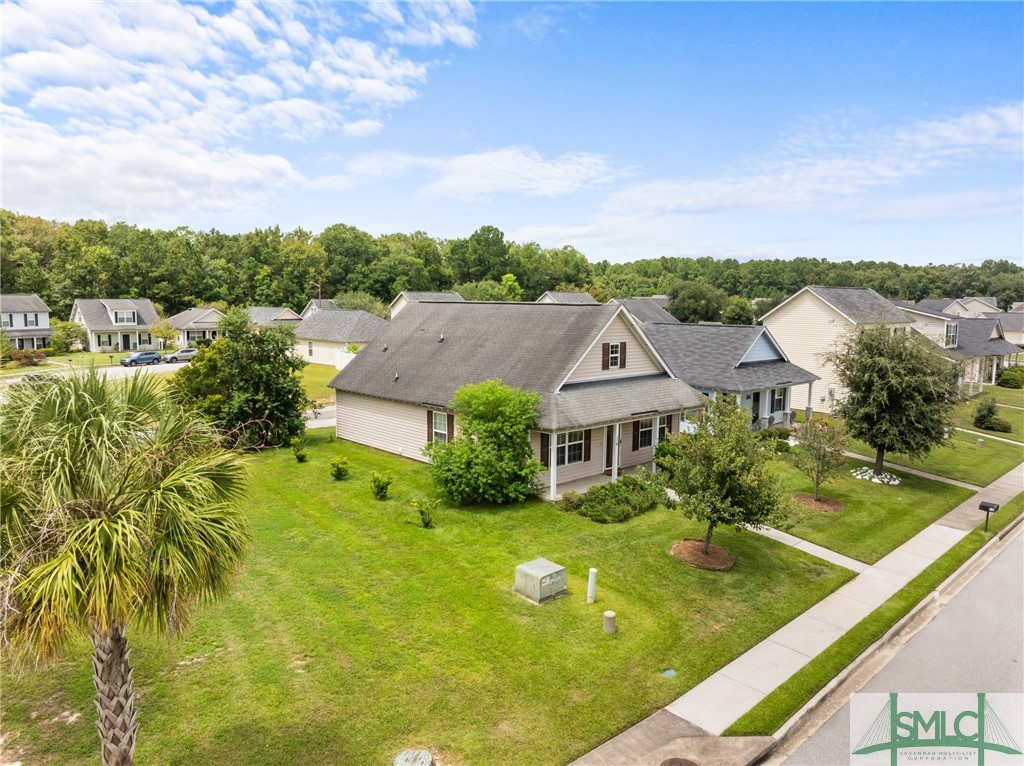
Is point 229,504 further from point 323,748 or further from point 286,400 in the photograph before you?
point 286,400

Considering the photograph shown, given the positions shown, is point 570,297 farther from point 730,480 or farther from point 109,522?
point 109,522

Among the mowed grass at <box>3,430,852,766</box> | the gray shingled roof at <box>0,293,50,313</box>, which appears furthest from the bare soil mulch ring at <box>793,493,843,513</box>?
the gray shingled roof at <box>0,293,50,313</box>

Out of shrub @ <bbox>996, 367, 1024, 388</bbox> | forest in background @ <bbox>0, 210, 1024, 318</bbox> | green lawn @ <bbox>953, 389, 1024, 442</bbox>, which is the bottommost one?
green lawn @ <bbox>953, 389, 1024, 442</bbox>

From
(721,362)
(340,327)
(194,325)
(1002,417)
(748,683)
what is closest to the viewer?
(748,683)

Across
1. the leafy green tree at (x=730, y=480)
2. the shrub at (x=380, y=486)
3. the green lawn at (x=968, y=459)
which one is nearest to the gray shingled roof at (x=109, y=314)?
the shrub at (x=380, y=486)

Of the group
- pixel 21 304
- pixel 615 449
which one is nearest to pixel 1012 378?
pixel 615 449

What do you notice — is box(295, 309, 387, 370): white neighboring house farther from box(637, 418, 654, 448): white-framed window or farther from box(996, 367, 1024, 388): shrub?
box(996, 367, 1024, 388): shrub

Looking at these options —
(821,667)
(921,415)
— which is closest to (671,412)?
(921,415)
